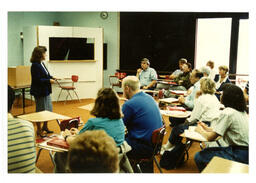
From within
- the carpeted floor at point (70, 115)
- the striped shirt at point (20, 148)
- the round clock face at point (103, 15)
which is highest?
the round clock face at point (103, 15)

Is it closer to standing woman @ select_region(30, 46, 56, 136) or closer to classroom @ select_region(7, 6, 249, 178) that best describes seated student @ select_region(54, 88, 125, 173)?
classroom @ select_region(7, 6, 249, 178)

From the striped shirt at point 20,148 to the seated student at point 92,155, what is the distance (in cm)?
76

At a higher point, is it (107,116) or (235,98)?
(235,98)

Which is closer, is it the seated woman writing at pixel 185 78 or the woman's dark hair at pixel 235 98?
the woman's dark hair at pixel 235 98

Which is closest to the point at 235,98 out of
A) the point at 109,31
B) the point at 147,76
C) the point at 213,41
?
the point at 147,76

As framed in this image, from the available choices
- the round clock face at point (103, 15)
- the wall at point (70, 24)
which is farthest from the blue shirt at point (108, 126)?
the round clock face at point (103, 15)

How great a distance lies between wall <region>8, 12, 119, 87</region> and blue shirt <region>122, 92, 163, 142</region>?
7.12m

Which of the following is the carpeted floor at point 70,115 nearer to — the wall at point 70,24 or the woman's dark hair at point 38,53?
the woman's dark hair at point 38,53

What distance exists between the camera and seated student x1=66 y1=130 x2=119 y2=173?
4.84 feet

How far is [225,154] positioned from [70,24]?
9.16 m

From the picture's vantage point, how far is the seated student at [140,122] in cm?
316

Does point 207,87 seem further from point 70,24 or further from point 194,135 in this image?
point 70,24

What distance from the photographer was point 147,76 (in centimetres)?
728
